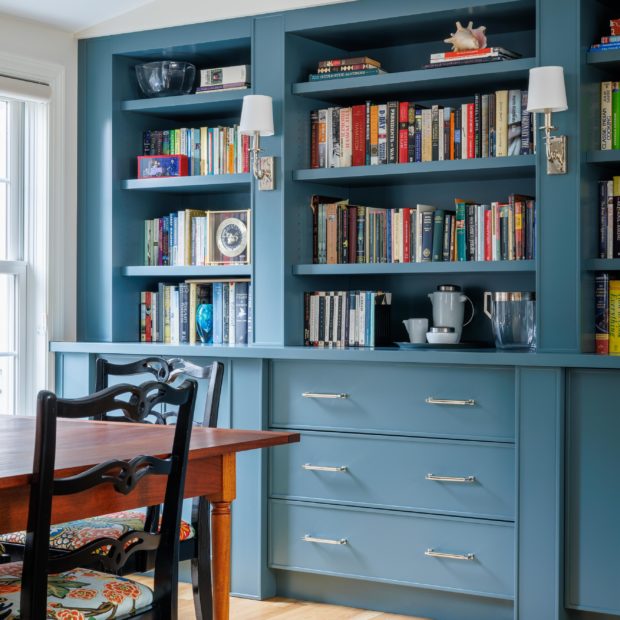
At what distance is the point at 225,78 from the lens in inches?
170

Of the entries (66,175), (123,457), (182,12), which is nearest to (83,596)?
(123,457)

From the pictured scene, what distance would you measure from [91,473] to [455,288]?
7.01ft

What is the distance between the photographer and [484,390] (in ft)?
11.7

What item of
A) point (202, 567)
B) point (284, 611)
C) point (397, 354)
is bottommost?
point (284, 611)

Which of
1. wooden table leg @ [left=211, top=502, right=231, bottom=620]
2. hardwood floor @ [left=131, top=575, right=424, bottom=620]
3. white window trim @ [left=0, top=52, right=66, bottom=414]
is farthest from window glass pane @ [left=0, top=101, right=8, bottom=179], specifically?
wooden table leg @ [left=211, top=502, right=231, bottom=620]

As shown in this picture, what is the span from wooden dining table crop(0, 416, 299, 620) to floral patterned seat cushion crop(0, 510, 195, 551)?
8.1 inches

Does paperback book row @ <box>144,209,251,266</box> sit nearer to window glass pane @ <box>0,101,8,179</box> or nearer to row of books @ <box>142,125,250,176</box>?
row of books @ <box>142,125,250,176</box>

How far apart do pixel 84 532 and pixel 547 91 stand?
1965 mm

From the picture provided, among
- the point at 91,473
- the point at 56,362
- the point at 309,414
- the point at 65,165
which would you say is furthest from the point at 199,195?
the point at 91,473

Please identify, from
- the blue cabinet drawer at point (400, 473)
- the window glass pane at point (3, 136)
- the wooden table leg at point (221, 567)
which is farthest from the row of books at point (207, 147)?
the wooden table leg at point (221, 567)

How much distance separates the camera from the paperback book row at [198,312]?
434 cm

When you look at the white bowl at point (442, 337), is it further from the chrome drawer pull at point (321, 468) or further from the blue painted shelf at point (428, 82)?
the blue painted shelf at point (428, 82)

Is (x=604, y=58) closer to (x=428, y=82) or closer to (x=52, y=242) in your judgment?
(x=428, y=82)

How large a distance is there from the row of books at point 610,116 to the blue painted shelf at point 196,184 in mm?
1351
